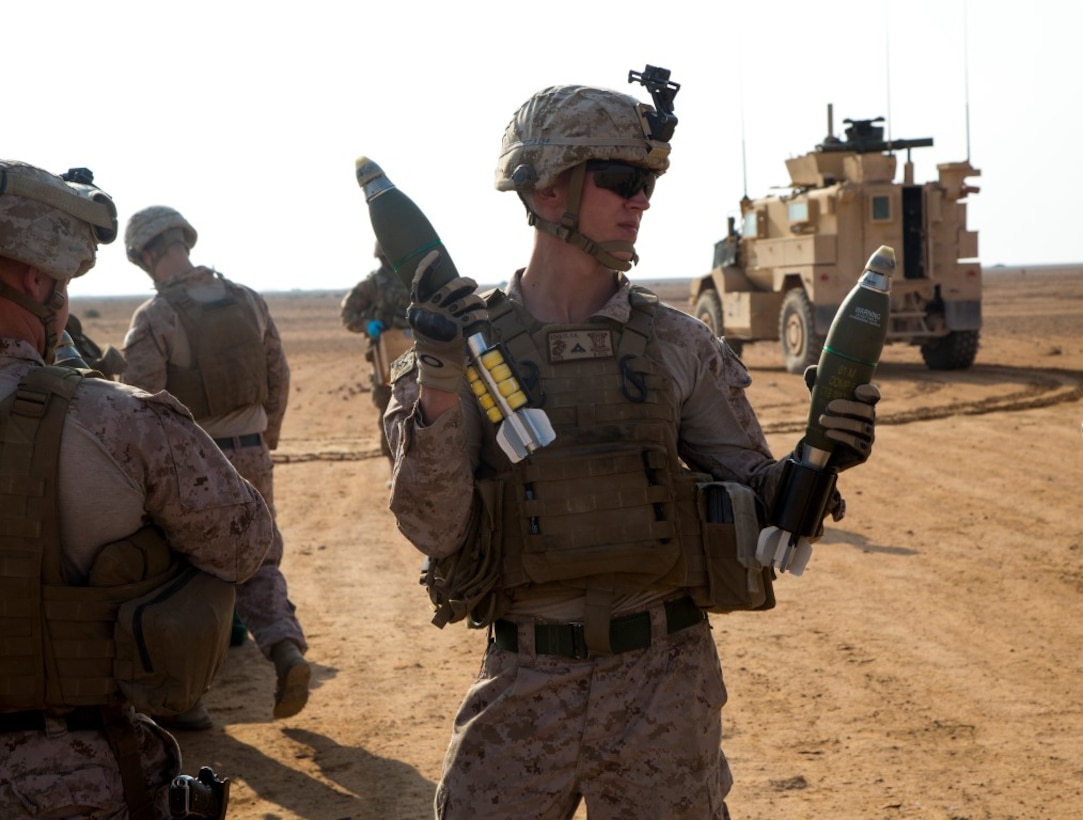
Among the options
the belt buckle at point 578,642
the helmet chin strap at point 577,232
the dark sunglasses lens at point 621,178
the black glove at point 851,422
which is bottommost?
the belt buckle at point 578,642

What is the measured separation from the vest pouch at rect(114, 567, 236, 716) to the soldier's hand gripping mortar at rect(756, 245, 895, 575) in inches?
47.7

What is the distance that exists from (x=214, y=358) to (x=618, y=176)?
3.42 metres

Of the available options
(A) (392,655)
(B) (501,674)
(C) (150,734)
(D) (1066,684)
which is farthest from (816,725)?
(C) (150,734)

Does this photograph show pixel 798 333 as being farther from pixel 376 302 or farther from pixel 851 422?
pixel 851 422

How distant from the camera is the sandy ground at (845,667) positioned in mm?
4961

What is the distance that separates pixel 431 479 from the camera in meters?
2.90

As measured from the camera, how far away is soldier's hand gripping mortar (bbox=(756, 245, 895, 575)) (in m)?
3.04

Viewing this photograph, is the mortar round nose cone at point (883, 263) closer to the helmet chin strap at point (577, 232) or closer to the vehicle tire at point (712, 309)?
the helmet chin strap at point (577, 232)

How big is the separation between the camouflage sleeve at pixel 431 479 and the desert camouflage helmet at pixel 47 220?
0.73 metres

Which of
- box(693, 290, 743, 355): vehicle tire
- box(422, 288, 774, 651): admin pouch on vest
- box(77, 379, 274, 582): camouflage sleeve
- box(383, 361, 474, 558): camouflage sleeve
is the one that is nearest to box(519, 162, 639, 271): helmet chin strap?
box(422, 288, 774, 651): admin pouch on vest

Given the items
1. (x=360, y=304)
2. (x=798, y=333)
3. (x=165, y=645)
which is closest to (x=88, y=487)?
(x=165, y=645)

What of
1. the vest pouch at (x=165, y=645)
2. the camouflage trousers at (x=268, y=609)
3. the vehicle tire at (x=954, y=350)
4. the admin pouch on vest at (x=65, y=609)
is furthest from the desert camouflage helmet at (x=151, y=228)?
the vehicle tire at (x=954, y=350)

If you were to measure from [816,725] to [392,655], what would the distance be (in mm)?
2271

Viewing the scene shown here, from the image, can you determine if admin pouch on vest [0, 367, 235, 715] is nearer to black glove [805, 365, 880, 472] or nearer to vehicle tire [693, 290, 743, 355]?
black glove [805, 365, 880, 472]
